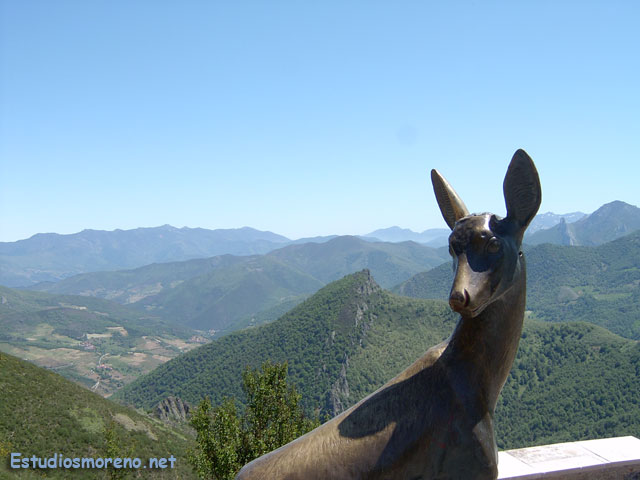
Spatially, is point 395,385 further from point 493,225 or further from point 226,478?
point 226,478

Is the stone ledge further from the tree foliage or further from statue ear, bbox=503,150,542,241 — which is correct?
the tree foliage

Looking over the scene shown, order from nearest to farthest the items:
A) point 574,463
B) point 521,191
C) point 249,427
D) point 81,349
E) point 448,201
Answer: point 521,191, point 448,201, point 574,463, point 249,427, point 81,349

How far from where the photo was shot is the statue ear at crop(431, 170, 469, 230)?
3.51m

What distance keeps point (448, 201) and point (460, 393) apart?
1.44m

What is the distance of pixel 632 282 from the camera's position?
176 m

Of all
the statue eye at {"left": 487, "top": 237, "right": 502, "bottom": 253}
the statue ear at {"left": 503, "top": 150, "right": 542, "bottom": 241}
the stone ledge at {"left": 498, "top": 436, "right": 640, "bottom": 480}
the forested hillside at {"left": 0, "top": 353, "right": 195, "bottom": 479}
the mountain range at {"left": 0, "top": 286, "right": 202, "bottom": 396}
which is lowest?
the mountain range at {"left": 0, "top": 286, "right": 202, "bottom": 396}

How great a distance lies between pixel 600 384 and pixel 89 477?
65799 millimetres

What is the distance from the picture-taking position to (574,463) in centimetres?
535

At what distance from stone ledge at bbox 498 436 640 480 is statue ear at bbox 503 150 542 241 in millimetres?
3350

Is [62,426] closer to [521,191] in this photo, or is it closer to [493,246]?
[493,246]

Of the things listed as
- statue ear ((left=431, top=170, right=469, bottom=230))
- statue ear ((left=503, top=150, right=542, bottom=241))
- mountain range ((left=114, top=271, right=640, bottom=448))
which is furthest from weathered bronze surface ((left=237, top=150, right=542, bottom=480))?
Answer: mountain range ((left=114, top=271, right=640, bottom=448))

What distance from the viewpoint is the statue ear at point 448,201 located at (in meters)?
3.51

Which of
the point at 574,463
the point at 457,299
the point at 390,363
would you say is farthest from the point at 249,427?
the point at 390,363

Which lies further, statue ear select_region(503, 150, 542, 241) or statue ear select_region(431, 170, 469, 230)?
statue ear select_region(431, 170, 469, 230)
